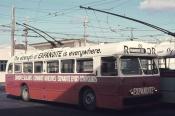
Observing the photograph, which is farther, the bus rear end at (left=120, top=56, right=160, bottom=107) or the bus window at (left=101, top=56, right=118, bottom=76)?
the bus window at (left=101, top=56, right=118, bottom=76)

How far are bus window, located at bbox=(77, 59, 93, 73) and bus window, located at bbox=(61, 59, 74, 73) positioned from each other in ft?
1.76

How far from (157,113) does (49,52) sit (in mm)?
6732

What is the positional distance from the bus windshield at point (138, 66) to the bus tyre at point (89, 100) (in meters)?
1.84

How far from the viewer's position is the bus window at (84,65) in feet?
56.7

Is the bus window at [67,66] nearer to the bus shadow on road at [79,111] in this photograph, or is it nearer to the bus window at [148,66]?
the bus shadow on road at [79,111]

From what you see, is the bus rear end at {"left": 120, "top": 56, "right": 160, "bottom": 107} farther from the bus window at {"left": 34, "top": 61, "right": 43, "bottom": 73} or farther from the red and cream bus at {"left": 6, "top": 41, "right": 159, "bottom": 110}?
the bus window at {"left": 34, "top": 61, "right": 43, "bottom": 73}

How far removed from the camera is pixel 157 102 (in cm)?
1703

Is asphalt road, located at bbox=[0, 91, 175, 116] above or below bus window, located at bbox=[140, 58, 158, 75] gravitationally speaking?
below

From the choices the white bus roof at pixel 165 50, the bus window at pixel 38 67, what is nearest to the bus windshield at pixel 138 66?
the white bus roof at pixel 165 50

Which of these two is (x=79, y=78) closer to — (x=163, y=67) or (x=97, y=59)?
(x=97, y=59)

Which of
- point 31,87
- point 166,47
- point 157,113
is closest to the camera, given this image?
point 157,113

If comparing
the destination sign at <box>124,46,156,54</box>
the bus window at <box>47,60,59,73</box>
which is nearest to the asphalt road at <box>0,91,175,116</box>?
the bus window at <box>47,60,59,73</box>

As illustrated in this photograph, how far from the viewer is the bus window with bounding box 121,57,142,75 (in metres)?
16.0

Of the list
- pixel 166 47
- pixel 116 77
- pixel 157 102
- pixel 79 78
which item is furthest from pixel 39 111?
pixel 166 47
